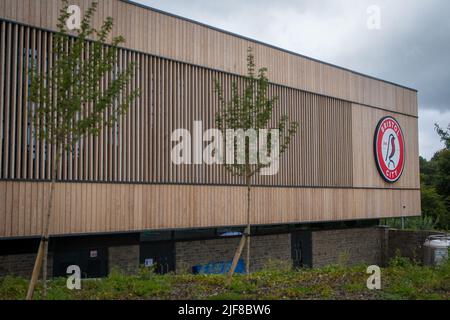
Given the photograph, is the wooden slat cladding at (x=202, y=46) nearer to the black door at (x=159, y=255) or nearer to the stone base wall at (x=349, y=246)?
the black door at (x=159, y=255)

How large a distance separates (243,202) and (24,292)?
816 centimetres

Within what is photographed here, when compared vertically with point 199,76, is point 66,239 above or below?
below

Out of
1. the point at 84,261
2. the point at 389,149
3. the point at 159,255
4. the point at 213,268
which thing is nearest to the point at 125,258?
the point at 159,255

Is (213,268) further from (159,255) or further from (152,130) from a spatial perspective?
(152,130)

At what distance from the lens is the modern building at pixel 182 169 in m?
11.5

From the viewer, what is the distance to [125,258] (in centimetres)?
1384

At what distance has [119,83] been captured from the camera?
885 centimetres

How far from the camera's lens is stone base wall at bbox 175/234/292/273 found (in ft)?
49.6

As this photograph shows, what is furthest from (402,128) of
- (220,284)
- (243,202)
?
(220,284)

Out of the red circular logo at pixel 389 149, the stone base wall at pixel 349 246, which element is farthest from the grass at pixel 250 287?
the red circular logo at pixel 389 149

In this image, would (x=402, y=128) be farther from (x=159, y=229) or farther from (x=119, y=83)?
(x=119, y=83)

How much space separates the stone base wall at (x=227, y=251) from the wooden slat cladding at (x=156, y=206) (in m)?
0.89

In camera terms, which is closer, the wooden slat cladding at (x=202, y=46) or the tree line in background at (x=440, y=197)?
the wooden slat cladding at (x=202, y=46)

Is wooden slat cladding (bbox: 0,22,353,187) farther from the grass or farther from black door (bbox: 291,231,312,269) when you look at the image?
the grass
